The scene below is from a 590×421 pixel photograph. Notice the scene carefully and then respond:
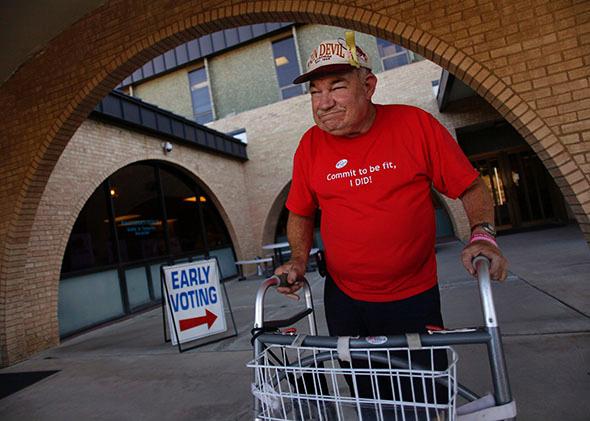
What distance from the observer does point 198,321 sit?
4.86m

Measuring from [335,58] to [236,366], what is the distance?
3.28 m

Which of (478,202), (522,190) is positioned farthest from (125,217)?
(522,190)

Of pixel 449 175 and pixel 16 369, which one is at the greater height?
pixel 449 175

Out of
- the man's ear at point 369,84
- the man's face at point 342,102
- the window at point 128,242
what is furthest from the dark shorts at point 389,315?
the window at point 128,242

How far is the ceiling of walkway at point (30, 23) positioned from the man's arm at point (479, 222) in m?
5.18

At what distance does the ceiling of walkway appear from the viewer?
4.42 metres

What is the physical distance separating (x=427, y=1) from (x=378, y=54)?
39.2 ft

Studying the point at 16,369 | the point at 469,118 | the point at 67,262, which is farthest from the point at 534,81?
the point at 469,118

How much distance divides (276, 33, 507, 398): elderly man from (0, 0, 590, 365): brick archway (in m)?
2.36

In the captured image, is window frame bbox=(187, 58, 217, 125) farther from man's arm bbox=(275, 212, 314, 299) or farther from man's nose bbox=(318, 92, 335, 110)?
man's nose bbox=(318, 92, 335, 110)

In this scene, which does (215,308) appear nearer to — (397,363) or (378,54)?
(397,363)

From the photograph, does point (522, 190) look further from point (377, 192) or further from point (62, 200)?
point (377, 192)

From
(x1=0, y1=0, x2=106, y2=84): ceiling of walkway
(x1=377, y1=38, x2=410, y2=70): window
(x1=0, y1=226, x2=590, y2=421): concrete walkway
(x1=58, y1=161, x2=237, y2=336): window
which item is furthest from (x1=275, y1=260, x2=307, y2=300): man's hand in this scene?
(x1=377, y1=38, x2=410, y2=70): window

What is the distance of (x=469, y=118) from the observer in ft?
39.9
